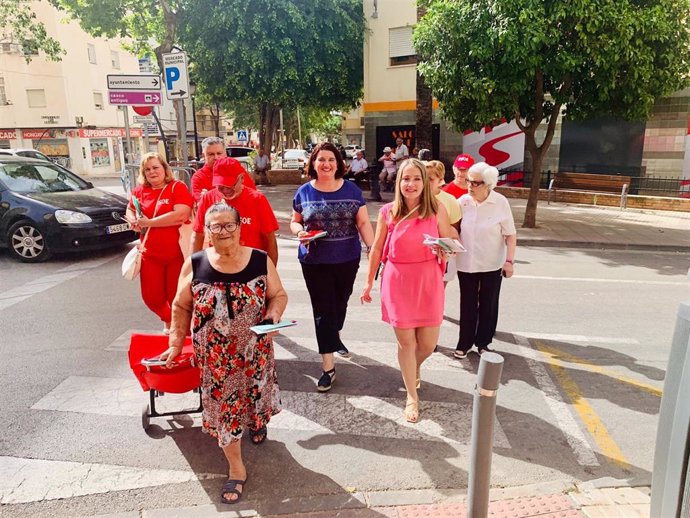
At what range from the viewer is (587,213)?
14.6 m

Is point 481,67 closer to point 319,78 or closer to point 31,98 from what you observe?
point 319,78

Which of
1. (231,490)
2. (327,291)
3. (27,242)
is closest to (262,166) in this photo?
(27,242)

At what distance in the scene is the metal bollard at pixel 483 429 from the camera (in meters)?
2.46

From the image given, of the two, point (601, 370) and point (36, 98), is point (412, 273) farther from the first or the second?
Answer: point (36, 98)

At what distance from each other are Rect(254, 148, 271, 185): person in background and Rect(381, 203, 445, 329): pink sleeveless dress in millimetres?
18473

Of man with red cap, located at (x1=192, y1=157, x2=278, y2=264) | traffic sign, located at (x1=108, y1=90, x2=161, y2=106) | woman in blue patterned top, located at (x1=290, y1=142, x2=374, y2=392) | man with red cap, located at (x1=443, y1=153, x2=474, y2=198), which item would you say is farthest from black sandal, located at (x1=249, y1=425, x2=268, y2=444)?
traffic sign, located at (x1=108, y1=90, x2=161, y2=106)

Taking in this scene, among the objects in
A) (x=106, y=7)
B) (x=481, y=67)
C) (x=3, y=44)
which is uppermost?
(x=3, y=44)

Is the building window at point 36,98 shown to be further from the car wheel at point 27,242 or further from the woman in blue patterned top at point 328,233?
the woman in blue patterned top at point 328,233

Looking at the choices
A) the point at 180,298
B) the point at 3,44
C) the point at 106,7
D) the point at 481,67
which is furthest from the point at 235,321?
the point at 3,44

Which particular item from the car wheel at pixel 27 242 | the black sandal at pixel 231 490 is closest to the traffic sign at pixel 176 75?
the car wheel at pixel 27 242

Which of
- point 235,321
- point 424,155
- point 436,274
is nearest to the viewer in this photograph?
point 235,321

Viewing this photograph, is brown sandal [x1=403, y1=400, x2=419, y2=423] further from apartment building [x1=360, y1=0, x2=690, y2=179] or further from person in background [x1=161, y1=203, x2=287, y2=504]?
apartment building [x1=360, y1=0, x2=690, y2=179]

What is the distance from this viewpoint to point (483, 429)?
8.29 feet

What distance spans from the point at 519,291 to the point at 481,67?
5.47 meters
